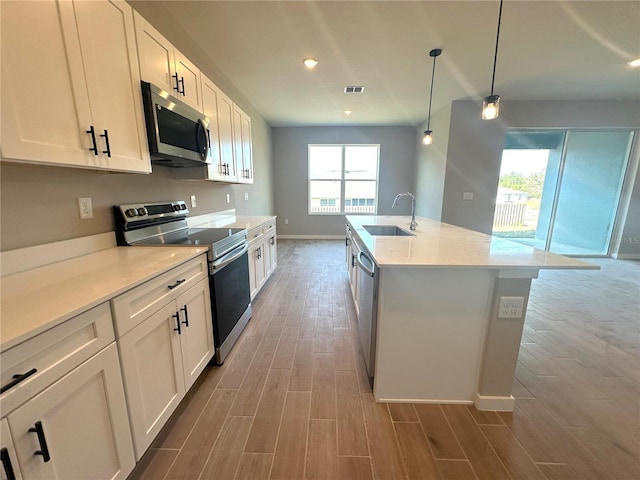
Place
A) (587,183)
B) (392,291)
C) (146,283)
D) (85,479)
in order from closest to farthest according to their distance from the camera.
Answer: (85,479) → (146,283) → (392,291) → (587,183)

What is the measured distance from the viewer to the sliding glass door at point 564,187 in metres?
4.55

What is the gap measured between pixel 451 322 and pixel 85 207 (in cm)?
224

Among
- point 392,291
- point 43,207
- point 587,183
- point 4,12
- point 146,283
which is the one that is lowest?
point 392,291

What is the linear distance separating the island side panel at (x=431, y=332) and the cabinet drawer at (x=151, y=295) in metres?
1.14

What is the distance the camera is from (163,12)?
6.93 ft

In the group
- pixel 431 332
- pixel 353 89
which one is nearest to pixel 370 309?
pixel 431 332

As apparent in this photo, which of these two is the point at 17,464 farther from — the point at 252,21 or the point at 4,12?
the point at 252,21

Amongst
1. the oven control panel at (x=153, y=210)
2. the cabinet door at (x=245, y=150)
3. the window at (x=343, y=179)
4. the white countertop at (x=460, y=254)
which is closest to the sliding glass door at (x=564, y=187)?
the window at (x=343, y=179)

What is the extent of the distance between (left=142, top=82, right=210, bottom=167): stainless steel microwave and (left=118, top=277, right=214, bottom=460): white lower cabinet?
0.93m

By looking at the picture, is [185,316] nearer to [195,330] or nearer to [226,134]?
[195,330]

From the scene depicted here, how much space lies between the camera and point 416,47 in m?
2.67

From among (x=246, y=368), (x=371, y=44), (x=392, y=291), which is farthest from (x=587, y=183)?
(x=246, y=368)

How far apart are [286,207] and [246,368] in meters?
4.97

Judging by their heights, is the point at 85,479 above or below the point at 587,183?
below
